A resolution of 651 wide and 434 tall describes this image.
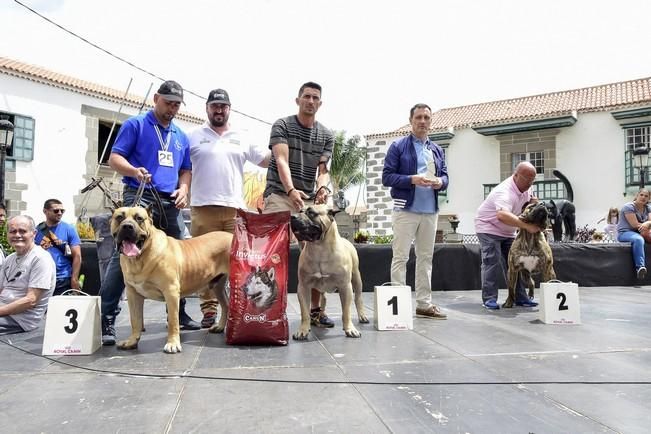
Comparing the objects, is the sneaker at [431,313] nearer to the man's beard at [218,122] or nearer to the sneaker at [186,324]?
the sneaker at [186,324]

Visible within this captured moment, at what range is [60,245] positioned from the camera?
492 centimetres

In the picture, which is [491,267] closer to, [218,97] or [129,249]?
[218,97]

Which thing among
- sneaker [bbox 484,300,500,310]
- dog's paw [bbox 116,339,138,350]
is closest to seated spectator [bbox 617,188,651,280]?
sneaker [bbox 484,300,500,310]

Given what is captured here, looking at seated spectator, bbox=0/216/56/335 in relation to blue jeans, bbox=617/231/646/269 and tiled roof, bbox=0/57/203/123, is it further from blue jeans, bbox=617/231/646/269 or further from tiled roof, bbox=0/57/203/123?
tiled roof, bbox=0/57/203/123

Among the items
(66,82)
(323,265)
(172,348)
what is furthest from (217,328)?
(66,82)

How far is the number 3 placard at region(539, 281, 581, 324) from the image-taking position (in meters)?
3.66

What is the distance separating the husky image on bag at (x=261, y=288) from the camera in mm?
2889

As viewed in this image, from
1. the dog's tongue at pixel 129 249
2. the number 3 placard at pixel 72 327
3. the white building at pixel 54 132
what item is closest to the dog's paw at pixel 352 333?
the dog's tongue at pixel 129 249

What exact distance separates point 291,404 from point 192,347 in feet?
4.20

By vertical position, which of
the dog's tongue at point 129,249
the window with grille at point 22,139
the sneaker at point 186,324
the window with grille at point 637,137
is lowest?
the sneaker at point 186,324

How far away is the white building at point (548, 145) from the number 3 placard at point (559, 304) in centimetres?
1358

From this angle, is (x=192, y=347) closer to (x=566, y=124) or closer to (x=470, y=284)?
(x=470, y=284)

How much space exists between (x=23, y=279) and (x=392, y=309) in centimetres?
279

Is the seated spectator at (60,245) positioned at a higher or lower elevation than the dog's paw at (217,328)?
higher
